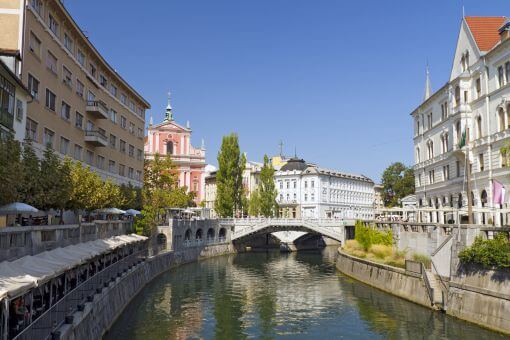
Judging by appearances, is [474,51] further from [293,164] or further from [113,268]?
[293,164]

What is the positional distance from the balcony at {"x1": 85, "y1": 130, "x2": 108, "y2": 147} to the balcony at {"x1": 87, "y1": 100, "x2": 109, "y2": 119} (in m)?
2.12

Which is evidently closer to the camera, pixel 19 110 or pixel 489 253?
pixel 489 253

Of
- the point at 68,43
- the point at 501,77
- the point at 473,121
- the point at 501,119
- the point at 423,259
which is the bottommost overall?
the point at 423,259

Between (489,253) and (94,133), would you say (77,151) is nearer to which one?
(94,133)

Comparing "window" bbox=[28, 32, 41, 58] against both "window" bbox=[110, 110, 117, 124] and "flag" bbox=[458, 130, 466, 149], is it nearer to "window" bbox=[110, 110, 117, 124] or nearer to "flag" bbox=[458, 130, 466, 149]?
"window" bbox=[110, 110, 117, 124]

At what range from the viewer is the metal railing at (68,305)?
1722 cm

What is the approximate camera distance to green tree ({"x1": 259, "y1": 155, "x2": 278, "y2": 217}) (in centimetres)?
9994

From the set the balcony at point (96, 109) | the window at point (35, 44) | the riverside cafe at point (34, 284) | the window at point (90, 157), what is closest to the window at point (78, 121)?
the balcony at point (96, 109)

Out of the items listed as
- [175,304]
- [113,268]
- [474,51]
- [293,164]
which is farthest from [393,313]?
[293,164]

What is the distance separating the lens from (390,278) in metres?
43.1

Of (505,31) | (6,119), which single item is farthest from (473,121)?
(6,119)

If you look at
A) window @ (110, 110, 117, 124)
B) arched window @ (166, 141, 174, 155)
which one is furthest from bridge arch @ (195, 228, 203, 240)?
arched window @ (166, 141, 174, 155)

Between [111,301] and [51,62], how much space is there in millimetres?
24622

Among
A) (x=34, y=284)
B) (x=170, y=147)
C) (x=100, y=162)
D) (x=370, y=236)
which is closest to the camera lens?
(x=34, y=284)
